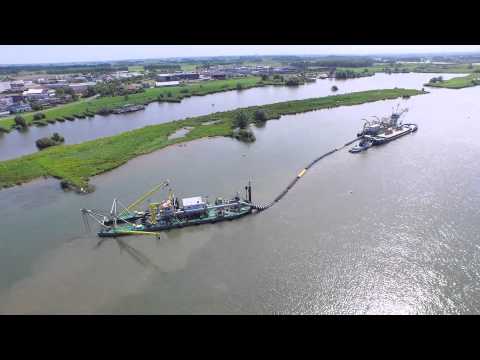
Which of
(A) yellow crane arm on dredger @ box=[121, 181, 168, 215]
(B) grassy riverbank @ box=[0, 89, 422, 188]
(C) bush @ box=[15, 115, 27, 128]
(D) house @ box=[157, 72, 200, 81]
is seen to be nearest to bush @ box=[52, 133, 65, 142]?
(B) grassy riverbank @ box=[0, 89, 422, 188]

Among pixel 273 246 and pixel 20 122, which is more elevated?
pixel 20 122

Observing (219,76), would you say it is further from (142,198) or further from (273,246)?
(273,246)

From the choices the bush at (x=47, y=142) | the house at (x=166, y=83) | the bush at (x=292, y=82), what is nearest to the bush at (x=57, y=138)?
the bush at (x=47, y=142)

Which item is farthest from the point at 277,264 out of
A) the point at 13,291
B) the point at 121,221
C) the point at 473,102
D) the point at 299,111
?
the point at 473,102

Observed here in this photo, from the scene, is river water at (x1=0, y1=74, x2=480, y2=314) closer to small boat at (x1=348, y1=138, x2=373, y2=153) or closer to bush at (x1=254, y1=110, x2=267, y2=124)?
small boat at (x1=348, y1=138, x2=373, y2=153)

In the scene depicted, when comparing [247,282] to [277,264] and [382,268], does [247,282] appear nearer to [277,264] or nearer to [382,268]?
[277,264]

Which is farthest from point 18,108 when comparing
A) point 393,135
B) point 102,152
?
point 393,135

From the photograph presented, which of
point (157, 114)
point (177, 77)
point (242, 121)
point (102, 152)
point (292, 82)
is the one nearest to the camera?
point (102, 152)
